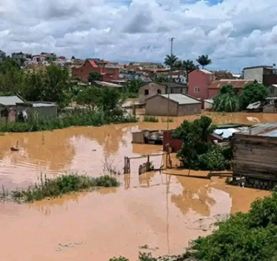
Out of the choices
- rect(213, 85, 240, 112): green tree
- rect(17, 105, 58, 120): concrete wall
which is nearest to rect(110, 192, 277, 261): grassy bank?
rect(17, 105, 58, 120): concrete wall

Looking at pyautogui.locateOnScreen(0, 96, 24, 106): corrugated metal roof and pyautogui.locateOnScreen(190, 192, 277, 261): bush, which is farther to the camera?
pyautogui.locateOnScreen(0, 96, 24, 106): corrugated metal roof

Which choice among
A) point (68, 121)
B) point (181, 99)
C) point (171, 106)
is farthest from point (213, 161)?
point (181, 99)

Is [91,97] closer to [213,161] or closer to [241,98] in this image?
[241,98]

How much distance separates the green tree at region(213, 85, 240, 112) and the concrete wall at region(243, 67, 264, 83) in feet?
39.0

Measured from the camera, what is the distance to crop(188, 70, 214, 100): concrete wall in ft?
212

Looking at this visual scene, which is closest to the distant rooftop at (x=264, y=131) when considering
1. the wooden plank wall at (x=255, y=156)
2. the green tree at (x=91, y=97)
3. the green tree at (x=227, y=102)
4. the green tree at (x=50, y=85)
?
the wooden plank wall at (x=255, y=156)

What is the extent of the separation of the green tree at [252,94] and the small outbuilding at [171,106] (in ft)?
19.0

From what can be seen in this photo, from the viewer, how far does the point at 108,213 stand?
56.7ft

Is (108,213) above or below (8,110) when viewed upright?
below

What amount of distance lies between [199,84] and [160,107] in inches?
532

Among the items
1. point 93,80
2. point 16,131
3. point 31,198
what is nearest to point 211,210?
point 31,198

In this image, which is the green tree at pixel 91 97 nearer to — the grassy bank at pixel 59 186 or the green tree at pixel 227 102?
the green tree at pixel 227 102

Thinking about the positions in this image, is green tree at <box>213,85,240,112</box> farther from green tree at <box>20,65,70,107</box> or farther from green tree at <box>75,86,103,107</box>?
green tree at <box>20,65,70,107</box>

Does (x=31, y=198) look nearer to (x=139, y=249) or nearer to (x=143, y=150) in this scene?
(x=139, y=249)
